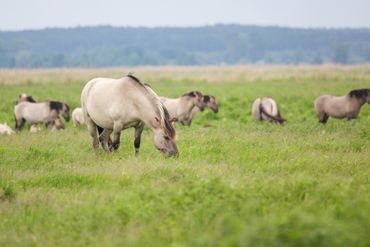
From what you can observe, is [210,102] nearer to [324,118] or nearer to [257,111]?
[257,111]

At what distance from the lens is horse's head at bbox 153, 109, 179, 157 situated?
1326 centimetres

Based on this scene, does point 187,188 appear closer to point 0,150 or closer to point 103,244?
point 103,244

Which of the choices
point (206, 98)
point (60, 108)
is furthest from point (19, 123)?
point (206, 98)

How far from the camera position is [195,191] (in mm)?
8805

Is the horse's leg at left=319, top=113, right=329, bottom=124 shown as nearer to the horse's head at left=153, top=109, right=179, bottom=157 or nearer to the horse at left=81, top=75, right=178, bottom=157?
the horse at left=81, top=75, right=178, bottom=157

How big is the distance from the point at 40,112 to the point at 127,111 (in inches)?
477

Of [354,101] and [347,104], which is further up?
[354,101]

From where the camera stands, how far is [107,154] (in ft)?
47.2

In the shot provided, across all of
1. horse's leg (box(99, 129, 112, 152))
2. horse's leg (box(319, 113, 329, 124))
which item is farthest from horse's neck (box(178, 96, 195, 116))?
horse's leg (box(99, 129, 112, 152))

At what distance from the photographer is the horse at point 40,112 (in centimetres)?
2522

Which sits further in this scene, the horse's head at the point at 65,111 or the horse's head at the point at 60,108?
the horse's head at the point at 65,111

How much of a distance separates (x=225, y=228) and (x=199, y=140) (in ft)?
31.3

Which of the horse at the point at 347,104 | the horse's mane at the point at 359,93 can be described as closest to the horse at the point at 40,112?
the horse at the point at 347,104

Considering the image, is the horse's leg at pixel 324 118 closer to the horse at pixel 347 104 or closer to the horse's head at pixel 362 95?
the horse at pixel 347 104
